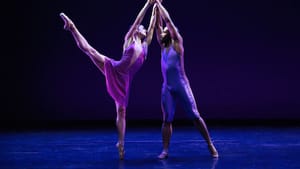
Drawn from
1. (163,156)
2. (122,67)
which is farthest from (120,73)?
(163,156)

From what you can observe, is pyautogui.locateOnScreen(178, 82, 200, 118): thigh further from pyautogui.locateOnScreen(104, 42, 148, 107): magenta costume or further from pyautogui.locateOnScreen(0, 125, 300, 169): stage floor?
pyautogui.locateOnScreen(104, 42, 148, 107): magenta costume

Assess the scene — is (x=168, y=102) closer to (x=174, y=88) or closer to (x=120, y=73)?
(x=174, y=88)

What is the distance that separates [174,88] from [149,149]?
1021 millimetres

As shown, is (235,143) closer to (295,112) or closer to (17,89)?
(295,112)

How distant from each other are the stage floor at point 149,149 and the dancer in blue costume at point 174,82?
319mm

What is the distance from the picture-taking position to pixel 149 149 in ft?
18.0

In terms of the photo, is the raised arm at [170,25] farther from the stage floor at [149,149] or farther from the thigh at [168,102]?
the stage floor at [149,149]

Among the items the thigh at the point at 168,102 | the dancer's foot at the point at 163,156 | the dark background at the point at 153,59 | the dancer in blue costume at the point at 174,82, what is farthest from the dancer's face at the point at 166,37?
the dark background at the point at 153,59

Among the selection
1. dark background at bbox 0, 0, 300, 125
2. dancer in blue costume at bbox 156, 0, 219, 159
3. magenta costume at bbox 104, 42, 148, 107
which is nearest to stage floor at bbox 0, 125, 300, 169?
dancer in blue costume at bbox 156, 0, 219, 159

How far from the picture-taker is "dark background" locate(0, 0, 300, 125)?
802 cm

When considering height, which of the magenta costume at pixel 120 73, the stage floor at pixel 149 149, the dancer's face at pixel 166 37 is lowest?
the stage floor at pixel 149 149

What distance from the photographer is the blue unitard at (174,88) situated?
4.77m

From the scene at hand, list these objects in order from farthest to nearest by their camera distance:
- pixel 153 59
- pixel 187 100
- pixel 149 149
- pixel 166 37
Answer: pixel 153 59, pixel 149 149, pixel 166 37, pixel 187 100

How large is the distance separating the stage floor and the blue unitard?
469 mm
